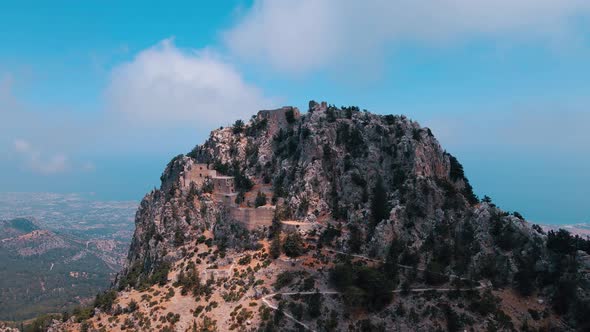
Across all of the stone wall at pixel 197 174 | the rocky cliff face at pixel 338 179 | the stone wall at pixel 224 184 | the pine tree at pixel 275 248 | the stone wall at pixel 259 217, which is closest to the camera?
the pine tree at pixel 275 248

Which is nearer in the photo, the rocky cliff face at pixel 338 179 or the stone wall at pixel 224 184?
the rocky cliff face at pixel 338 179

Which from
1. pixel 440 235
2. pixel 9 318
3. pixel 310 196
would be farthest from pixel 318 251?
pixel 9 318

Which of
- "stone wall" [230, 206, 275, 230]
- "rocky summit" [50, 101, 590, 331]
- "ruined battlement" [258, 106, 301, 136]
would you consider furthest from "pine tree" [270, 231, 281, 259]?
"ruined battlement" [258, 106, 301, 136]

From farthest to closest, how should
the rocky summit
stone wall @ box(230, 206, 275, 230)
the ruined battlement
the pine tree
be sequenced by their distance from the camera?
the ruined battlement, stone wall @ box(230, 206, 275, 230), the pine tree, the rocky summit

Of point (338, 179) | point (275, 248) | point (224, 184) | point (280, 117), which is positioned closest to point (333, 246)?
point (275, 248)

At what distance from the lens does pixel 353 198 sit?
75875 mm

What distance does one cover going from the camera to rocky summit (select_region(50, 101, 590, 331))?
56375 millimetres

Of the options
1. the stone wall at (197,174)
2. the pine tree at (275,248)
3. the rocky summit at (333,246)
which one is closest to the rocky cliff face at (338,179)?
the rocky summit at (333,246)

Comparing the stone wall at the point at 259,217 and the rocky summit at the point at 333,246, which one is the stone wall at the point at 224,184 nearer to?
the rocky summit at the point at 333,246

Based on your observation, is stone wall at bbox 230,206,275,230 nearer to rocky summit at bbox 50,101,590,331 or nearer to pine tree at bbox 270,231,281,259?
rocky summit at bbox 50,101,590,331

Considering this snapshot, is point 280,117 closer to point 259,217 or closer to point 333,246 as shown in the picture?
point 259,217

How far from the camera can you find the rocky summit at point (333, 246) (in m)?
56.4

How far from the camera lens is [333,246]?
69312 millimetres

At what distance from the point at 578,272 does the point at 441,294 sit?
16073 mm
